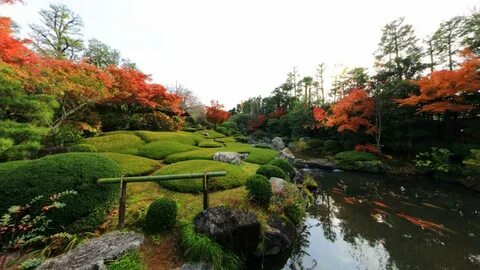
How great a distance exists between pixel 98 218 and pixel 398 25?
2635 centimetres

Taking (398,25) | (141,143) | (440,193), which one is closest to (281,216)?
(141,143)

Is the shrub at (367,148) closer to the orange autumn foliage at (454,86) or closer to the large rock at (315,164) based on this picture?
the large rock at (315,164)

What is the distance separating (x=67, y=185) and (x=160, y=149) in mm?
6196

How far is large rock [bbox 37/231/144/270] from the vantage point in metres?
3.32

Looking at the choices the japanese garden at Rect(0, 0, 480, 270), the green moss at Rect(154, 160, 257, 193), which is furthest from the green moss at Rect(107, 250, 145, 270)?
the green moss at Rect(154, 160, 257, 193)

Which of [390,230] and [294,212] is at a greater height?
[294,212]

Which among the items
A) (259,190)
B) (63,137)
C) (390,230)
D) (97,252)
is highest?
(63,137)

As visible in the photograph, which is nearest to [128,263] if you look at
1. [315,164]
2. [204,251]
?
[204,251]

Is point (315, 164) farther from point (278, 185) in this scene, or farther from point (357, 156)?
point (278, 185)

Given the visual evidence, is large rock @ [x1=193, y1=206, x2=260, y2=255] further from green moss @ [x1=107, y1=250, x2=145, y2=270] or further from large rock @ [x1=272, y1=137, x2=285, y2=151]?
large rock @ [x1=272, y1=137, x2=285, y2=151]

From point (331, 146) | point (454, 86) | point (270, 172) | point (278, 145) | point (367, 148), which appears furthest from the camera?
point (278, 145)

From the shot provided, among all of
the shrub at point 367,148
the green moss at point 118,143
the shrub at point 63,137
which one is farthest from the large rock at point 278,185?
the shrub at point 367,148

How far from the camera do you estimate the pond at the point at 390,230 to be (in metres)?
5.23

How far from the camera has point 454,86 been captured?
11875 millimetres
